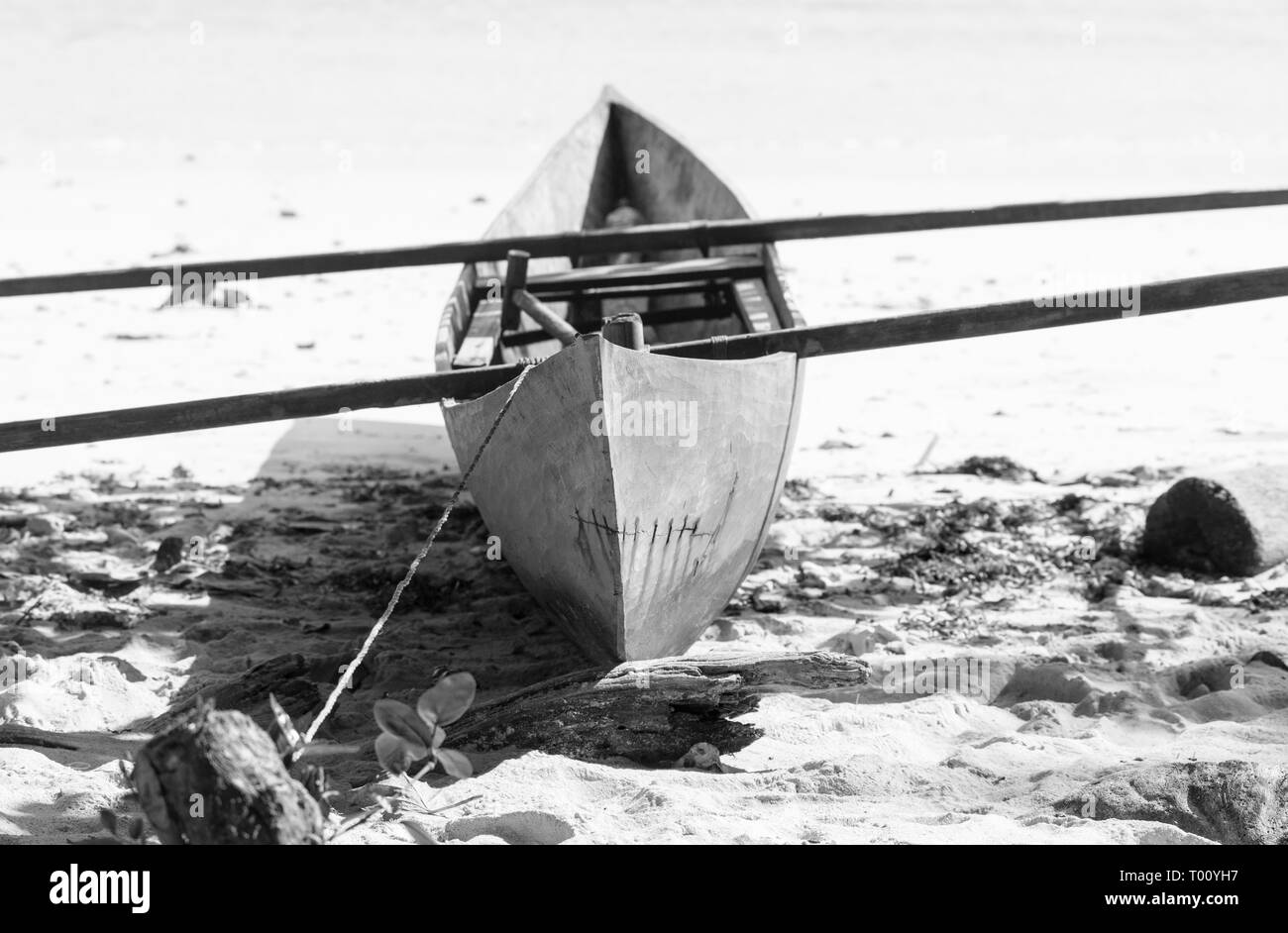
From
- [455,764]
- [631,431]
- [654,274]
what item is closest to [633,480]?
[631,431]

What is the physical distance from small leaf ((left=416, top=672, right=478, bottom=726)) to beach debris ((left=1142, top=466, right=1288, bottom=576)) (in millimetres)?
3071

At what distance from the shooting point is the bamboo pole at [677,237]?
503 cm

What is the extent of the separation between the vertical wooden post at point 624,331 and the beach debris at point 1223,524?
7.75 feet

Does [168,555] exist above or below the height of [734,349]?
below

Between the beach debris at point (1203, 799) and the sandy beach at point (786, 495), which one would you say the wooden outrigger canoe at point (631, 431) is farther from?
the beach debris at point (1203, 799)

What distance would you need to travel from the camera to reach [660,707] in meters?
3.40

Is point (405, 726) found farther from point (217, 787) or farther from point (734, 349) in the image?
point (734, 349)

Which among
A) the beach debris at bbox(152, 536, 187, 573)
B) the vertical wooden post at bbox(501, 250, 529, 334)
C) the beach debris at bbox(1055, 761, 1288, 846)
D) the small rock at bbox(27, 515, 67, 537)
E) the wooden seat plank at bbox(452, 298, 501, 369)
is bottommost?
the beach debris at bbox(1055, 761, 1288, 846)

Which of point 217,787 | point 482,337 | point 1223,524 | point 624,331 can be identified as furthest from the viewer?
point 482,337

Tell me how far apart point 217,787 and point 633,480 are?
141 cm

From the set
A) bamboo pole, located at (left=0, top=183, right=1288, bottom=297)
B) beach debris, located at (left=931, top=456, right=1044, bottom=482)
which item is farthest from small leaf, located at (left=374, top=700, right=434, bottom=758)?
beach debris, located at (left=931, top=456, right=1044, bottom=482)

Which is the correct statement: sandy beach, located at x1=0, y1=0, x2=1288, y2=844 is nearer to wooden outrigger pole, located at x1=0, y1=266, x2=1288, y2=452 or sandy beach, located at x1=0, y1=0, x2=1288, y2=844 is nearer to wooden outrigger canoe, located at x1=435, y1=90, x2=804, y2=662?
wooden outrigger canoe, located at x1=435, y1=90, x2=804, y2=662

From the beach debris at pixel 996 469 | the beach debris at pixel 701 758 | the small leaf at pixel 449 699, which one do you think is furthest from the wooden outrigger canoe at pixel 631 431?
the beach debris at pixel 996 469

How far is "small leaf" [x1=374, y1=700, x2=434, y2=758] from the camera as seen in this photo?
2781 mm
